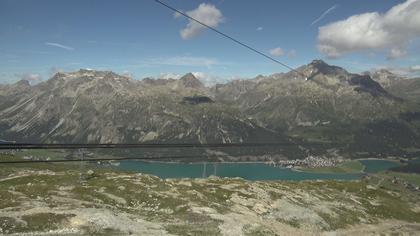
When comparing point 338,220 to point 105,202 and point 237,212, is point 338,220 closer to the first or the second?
point 237,212

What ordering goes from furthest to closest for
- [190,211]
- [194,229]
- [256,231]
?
[190,211], [256,231], [194,229]

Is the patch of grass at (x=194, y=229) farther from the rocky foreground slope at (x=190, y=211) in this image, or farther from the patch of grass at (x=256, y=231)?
the patch of grass at (x=256, y=231)

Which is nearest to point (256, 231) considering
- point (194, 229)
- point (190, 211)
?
point (194, 229)

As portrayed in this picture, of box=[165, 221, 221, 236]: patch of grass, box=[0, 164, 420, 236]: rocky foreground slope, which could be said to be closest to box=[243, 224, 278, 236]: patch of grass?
box=[0, 164, 420, 236]: rocky foreground slope

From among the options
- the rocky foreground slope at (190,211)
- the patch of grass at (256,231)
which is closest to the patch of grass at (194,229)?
the rocky foreground slope at (190,211)

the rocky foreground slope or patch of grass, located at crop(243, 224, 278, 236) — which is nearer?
the rocky foreground slope

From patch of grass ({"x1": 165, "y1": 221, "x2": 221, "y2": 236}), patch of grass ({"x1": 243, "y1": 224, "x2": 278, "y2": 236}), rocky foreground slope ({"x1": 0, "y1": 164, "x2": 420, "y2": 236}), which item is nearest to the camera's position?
rocky foreground slope ({"x1": 0, "y1": 164, "x2": 420, "y2": 236})

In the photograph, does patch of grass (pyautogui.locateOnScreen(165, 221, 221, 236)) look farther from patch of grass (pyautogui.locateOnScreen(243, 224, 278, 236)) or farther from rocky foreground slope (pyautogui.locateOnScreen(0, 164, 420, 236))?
patch of grass (pyautogui.locateOnScreen(243, 224, 278, 236))

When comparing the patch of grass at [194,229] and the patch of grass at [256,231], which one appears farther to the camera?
the patch of grass at [256,231]

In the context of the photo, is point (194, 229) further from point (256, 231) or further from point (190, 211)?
point (190, 211)
